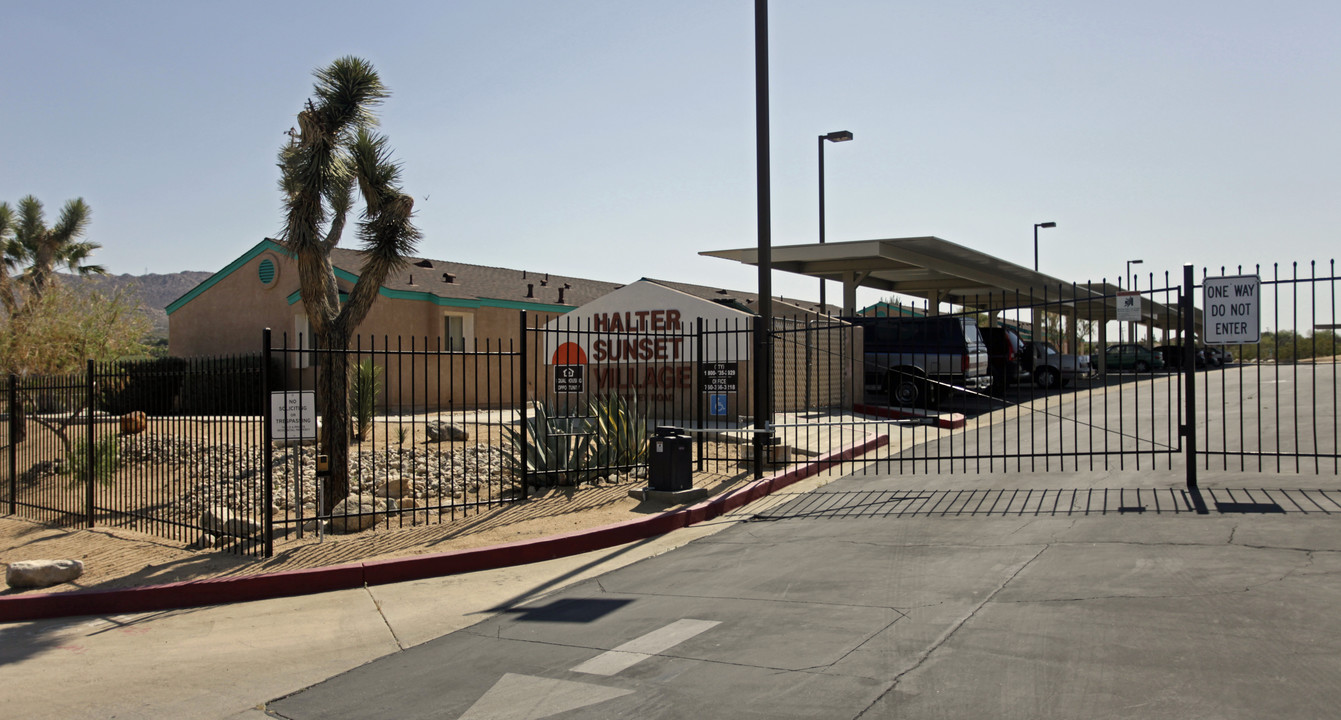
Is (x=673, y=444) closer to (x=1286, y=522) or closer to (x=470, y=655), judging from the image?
(x=470, y=655)

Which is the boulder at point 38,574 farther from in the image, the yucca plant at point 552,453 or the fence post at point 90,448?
the yucca plant at point 552,453

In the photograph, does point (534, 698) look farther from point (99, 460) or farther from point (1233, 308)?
point (99, 460)

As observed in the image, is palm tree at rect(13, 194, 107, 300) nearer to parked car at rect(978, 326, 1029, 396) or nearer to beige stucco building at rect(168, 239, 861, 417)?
beige stucco building at rect(168, 239, 861, 417)

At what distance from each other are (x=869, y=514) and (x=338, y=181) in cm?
772

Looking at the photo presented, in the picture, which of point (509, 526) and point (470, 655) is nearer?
point (470, 655)

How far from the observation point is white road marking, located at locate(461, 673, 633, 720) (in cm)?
490

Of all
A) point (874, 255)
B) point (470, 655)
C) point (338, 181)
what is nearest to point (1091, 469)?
point (470, 655)

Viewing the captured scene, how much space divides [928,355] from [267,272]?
1804 cm

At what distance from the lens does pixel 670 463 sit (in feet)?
35.8

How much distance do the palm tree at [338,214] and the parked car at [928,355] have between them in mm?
12221

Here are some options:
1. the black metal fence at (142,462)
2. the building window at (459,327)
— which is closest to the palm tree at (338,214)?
the black metal fence at (142,462)

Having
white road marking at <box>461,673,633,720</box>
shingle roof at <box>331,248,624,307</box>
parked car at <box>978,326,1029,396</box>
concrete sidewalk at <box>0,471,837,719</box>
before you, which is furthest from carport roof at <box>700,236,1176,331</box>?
white road marking at <box>461,673,633,720</box>

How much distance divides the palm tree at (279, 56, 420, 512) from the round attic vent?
1436cm

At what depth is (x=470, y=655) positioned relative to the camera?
19.8 ft
